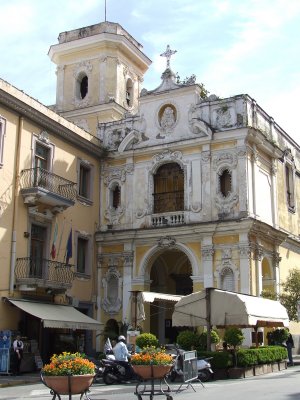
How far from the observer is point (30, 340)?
22031 mm

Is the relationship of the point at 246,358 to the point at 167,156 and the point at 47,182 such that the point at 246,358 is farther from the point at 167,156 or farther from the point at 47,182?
the point at 167,156

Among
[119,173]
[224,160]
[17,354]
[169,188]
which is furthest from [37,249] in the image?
[224,160]

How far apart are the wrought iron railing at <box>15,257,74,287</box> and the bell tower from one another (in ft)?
33.7

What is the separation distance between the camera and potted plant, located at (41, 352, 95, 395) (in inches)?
370

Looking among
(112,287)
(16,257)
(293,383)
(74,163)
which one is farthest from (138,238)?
(293,383)

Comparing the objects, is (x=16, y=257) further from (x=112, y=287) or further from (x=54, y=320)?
(x=112, y=287)

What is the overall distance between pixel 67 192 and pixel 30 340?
6.35m

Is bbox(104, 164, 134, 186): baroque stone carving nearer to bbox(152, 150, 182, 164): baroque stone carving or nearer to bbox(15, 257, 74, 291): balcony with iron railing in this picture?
bbox(152, 150, 182, 164): baroque stone carving

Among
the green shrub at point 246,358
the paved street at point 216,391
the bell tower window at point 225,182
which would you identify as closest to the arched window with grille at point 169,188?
the bell tower window at point 225,182

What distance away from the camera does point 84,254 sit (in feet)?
88.8

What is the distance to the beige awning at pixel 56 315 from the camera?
20.7m

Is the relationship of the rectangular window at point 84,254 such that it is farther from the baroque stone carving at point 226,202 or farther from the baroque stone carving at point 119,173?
the baroque stone carving at point 226,202

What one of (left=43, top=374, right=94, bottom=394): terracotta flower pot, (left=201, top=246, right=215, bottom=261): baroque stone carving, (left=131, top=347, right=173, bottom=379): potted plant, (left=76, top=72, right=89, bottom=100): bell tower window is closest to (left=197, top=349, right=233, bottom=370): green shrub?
(left=131, top=347, right=173, bottom=379): potted plant

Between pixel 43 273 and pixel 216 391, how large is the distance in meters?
10.9
